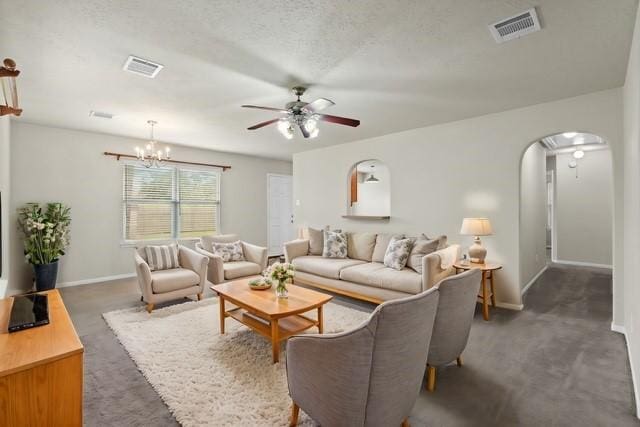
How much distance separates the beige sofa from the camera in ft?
12.0

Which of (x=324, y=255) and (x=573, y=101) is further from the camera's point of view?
(x=324, y=255)

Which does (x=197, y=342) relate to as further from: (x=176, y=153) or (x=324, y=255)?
(x=176, y=153)

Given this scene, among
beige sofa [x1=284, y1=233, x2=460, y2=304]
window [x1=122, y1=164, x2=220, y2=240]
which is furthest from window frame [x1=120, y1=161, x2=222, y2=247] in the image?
beige sofa [x1=284, y1=233, x2=460, y2=304]

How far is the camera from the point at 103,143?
535 cm

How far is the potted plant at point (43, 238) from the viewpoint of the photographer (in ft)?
14.2

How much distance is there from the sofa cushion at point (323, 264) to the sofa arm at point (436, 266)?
1299mm

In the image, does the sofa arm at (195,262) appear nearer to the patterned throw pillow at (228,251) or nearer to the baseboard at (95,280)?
the patterned throw pillow at (228,251)

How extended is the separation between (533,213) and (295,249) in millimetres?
4287

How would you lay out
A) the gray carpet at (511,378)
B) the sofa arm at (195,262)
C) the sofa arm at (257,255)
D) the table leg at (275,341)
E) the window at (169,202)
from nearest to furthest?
the gray carpet at (511,378), the table leg at (275,341), the sofa arm at (195,262), the sofa arm at (257,255), the window at (169,202)

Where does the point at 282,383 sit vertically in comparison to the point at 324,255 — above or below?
below

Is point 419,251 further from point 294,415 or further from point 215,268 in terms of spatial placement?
point 215,268

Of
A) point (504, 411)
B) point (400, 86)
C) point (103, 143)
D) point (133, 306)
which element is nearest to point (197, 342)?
point (133, 306)

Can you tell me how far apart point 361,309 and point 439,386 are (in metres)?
1.72

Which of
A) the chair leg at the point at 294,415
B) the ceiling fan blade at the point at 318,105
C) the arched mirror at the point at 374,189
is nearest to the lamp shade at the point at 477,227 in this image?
the ceiling fan blade at the point at 318,105
